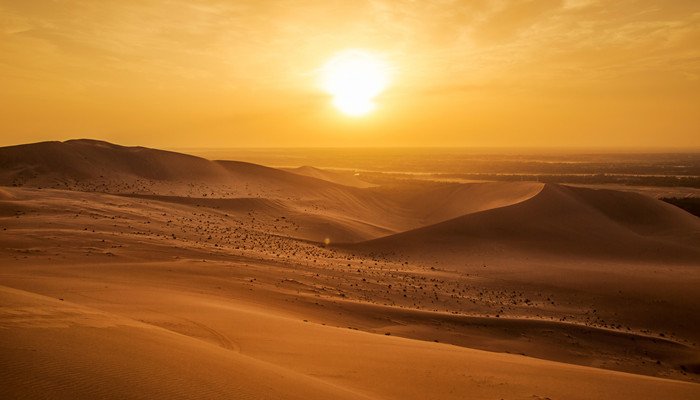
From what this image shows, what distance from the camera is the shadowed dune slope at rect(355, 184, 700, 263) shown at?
68.7 feet

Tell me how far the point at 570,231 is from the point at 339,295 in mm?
16977

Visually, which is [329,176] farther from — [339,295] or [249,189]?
[339,295]

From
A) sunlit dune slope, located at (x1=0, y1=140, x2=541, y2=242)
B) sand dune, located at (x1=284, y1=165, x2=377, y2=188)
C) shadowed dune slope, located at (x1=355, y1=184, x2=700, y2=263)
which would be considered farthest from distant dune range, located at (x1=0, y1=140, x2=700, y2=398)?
sand dune, located at (x1=284, y1=165, x2=377, y2=188)

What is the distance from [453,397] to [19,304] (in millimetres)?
5107

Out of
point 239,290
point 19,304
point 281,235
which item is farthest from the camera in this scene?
point 281,235

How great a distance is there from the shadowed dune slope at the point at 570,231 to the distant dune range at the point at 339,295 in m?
0.13

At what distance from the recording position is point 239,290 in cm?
1039

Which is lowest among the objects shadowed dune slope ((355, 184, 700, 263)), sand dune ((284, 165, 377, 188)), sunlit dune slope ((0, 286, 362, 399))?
shadowed dune slope ((355, 184, 700, 263))

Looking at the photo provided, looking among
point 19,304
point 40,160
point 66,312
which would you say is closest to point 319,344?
point 66,312

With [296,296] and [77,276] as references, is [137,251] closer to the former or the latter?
[77,276]

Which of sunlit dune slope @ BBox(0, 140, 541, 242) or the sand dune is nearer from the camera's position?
sunlit dune slope @ BBox(0, 140, 541, 242)

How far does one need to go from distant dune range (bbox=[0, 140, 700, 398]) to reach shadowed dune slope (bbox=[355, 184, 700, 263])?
134 mm

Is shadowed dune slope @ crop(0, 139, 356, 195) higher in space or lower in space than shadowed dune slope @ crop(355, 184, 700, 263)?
higher

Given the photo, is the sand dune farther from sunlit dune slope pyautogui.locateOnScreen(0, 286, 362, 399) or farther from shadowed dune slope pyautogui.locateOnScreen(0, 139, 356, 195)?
sunlit dune slope pyautogui.locateOnScreen(0, 286, 362, 399)
